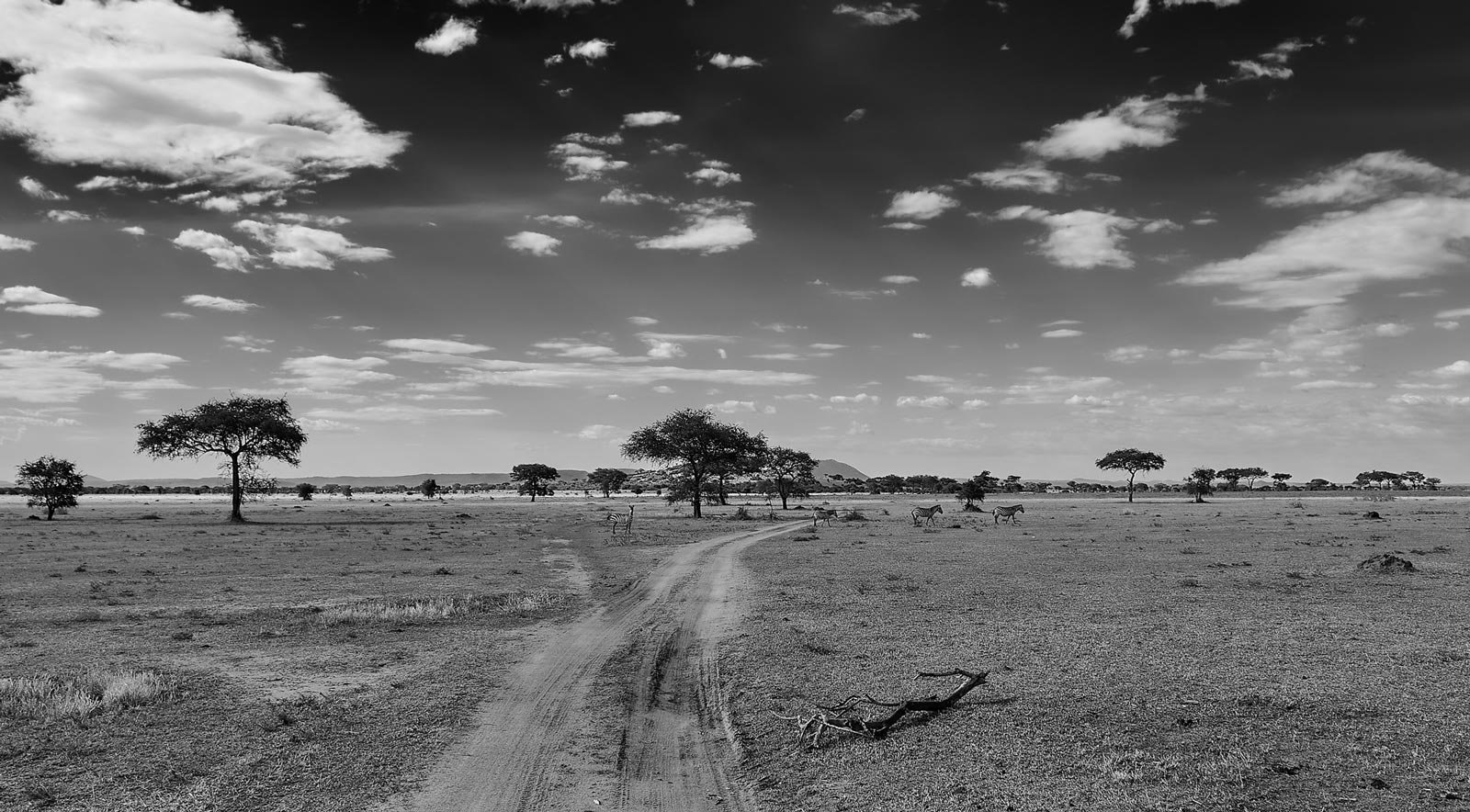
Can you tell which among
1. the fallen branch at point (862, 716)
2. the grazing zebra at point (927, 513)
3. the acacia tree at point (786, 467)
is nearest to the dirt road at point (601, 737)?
the fallen branch at point (862, 716)

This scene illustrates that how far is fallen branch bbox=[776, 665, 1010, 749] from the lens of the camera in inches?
442

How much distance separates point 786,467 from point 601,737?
91623 mm

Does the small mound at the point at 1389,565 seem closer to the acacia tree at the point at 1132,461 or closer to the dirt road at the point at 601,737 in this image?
the dirt road at the point at 601,737

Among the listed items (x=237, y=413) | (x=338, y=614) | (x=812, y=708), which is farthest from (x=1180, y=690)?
(x=237, y=413)

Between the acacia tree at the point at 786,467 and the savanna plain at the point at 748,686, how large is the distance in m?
68.7

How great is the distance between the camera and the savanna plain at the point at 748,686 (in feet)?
31.4

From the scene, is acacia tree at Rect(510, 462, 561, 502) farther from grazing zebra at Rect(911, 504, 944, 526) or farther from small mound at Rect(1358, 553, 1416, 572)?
small mound at Rect(1358, 553, 1416, 572)

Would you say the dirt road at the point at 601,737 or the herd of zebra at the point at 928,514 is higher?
the herd of zebra at the point at 928,514

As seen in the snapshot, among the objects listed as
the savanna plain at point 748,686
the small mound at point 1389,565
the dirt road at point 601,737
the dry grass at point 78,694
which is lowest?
the dirt road at point 601,737

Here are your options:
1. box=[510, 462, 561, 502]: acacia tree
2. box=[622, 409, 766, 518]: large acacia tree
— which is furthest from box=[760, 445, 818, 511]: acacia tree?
box=[510, 462, 561, 502]: acacia tree

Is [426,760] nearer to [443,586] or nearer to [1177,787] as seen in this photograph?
[1177,787]

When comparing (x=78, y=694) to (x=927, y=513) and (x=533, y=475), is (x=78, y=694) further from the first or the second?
(x=533, y=475)

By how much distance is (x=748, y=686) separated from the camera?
14320 millimetres

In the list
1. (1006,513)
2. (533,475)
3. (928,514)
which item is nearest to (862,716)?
(928,514)
